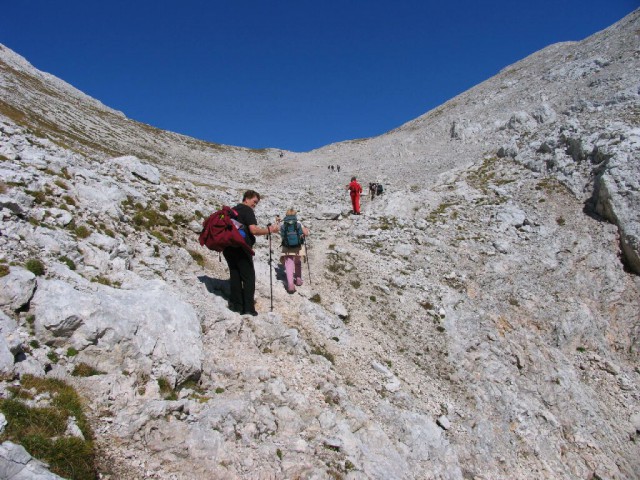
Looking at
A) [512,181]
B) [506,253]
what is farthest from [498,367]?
[512,181]

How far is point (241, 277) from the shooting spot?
10.5 metres

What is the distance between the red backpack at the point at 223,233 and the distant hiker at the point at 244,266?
0.88 feet

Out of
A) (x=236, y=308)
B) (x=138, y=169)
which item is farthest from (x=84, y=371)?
(x=138, y=169)

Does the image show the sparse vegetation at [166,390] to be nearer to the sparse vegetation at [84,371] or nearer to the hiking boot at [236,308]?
the sparse vegetation at [84,371]

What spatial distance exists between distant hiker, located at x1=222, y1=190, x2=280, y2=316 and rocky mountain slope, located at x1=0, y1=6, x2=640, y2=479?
45 cm

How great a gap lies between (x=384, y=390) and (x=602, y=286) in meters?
14.7

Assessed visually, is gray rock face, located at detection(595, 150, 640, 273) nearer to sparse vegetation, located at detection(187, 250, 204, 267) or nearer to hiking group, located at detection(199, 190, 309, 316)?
hiking group, located at detection(199, 190, 309, 316)

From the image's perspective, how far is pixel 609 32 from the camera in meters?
59.7

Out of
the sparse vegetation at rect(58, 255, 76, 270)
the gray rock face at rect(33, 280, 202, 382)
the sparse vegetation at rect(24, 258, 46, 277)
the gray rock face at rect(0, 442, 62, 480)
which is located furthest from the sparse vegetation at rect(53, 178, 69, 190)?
the gray rock face at rect(0, 442, 62, 480)

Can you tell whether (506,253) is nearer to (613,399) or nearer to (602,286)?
(602,286)

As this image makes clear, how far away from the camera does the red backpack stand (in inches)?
387

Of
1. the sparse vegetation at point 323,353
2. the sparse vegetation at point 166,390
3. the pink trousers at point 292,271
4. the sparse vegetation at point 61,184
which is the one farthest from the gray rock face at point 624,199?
the sparse vegetation at point 61,184

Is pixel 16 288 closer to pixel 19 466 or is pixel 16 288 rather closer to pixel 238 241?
pixel 19 466

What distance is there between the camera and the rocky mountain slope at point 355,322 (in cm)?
672
